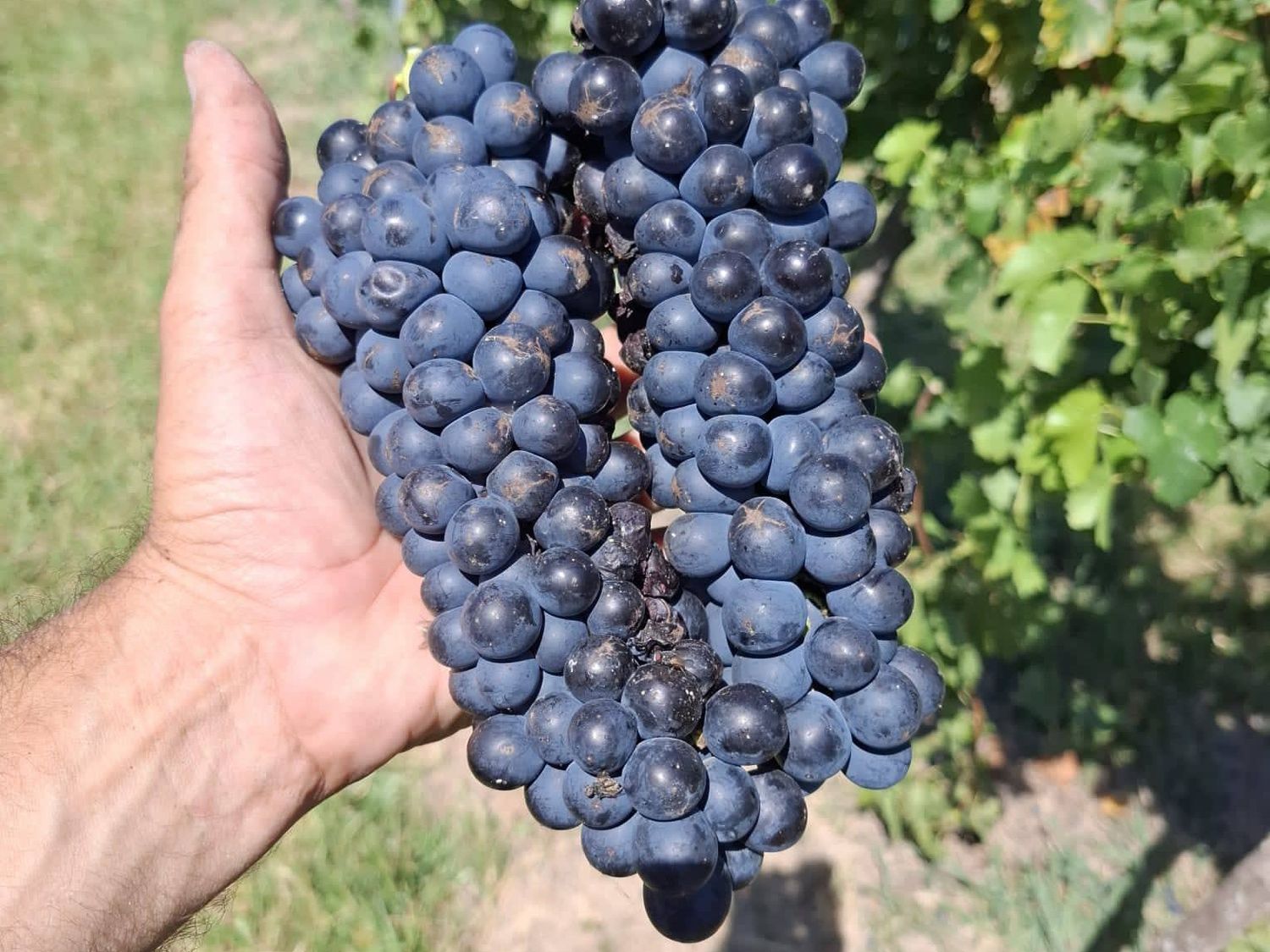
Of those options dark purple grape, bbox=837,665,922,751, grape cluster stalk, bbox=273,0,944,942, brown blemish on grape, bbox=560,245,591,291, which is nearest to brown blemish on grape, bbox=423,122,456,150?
grape cluster stalk, bbox=273,0,944,942

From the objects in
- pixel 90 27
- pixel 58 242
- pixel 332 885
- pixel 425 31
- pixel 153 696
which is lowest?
pixel 332 885

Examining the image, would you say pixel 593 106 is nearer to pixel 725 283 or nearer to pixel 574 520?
pixel 725 283

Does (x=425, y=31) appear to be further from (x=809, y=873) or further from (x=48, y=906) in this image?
(x=809, y=873)

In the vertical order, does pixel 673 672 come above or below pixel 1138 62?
below

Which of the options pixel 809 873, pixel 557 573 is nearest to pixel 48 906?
pixel 557 573

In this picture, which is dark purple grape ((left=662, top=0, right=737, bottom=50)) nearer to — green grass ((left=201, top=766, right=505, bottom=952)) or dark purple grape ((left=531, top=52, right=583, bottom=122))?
dark purple grape ((left=531, top=52, right=583, bottom=122))

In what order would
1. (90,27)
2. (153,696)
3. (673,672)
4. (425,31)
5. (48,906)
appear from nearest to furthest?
(673,672) < (48,906) < (153,696) < (425,31) < (90,27)
